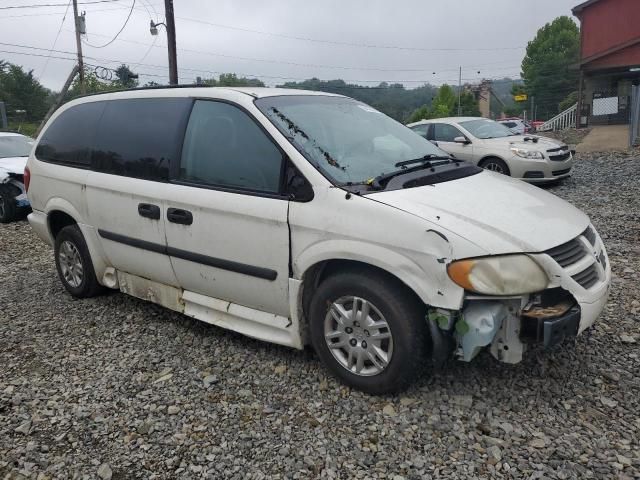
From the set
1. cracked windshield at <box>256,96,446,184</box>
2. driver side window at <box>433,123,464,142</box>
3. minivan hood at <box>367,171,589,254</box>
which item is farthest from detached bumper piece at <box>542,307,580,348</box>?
driver side window at <box>433,123,464,142</box>

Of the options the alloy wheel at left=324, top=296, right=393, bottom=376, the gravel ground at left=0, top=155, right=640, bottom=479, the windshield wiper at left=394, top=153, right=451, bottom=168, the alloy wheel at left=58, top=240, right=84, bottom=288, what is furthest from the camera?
the alloy wheel at left=58, top=240, right=84, bottom=288

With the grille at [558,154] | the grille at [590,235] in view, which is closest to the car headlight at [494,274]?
the grille at [590,235]

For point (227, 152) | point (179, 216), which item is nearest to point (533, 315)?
point (227, 152)

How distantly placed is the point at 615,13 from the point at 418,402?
28.7m

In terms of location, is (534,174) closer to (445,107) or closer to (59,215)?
(59,215)

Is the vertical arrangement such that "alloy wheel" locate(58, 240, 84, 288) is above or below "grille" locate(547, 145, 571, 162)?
below

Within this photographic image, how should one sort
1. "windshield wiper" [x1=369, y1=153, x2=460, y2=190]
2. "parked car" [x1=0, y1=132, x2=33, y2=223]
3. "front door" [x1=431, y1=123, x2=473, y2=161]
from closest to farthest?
1. "windshield wiper" [x1=369, y1=153, x2=460, y2=190]
2. "parked car" [x1=0, y1=132, x2=33, y2=223]
3. "front door" [x1=431, y1=123, x2=473, y2=161]

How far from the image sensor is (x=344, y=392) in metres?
3.15

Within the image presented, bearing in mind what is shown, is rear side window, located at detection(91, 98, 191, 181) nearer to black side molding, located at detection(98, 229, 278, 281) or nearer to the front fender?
black side molding, located at detection(98, 229, 278, 281)

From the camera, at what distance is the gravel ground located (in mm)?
2570

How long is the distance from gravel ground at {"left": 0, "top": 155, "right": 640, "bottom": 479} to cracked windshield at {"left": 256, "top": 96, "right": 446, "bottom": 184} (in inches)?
51.0

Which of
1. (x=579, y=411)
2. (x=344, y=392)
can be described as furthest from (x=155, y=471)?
(x=579, y=411)

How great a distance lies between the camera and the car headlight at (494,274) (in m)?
2.62

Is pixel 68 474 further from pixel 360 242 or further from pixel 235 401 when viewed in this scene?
pixel 360 242
